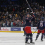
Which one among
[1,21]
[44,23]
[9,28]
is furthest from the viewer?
[1,21]

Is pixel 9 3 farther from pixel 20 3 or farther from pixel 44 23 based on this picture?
pixel 44 23

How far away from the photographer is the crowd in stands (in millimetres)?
10336

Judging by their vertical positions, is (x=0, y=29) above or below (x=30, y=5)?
below

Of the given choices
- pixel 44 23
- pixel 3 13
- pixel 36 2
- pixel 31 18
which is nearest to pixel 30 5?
pixel 36 2

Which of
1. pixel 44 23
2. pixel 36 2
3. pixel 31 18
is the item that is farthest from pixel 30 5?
pixel 31 18

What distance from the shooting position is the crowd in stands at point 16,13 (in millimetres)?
10336

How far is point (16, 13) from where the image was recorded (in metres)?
11.8

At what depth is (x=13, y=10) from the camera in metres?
12.5

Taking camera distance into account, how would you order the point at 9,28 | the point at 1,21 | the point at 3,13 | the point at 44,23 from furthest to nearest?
the point at 3,13
the point at 1,21
the point at 9,28
the point at 44,23

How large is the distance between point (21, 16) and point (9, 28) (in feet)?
5.95

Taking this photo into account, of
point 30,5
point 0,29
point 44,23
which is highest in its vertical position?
point 30,5

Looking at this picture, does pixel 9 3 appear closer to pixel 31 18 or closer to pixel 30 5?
pixel 30 5

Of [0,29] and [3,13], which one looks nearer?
[0,29]

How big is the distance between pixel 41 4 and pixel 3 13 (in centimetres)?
367
